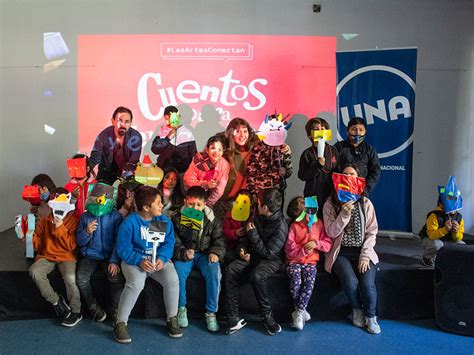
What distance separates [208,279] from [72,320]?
92 cm

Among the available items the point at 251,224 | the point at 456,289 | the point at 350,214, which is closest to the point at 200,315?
the point at 251,224

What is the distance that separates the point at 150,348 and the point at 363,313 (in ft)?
4.57

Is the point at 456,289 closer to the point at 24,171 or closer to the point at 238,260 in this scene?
the point at 238,260

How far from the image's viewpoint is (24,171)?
4625mm

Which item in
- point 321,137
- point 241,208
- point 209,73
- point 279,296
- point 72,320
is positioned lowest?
point 72,320

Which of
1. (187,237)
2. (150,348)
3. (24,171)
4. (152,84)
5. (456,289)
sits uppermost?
(152,84)

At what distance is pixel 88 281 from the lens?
9.59 feet

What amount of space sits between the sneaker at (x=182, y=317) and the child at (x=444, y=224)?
1769mm

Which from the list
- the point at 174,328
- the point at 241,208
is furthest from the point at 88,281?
the point at 241,208

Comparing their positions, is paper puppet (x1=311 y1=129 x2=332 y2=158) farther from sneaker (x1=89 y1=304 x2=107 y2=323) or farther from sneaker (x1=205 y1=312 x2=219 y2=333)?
sneaker (x1=89 y1=304 x2=107 y2=323)

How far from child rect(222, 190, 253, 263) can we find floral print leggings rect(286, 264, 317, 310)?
0.40 metres

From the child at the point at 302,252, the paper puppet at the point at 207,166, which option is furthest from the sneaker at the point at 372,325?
the paper puppet at the point at 207,166

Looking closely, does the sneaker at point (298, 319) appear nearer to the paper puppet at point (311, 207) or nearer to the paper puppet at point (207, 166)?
the paper puppet at point (311, 207)

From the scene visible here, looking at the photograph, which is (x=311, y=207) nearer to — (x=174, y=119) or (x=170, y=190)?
(x=170, y=190)
